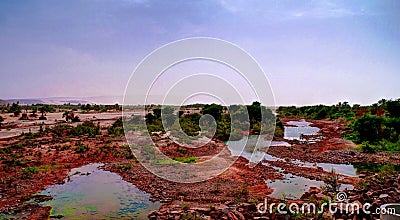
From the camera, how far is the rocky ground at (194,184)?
812 cm

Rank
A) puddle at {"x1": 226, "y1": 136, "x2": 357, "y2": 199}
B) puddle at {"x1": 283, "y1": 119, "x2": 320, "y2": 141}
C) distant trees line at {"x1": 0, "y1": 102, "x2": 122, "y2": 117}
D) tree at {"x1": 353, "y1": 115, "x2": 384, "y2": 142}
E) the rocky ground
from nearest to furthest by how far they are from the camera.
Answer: the rocky ground → puddle at {"x1": 226, "y1": 136, "x2": 357, "y2": 199} → tree at {"x1": 353, "y1": 115, "x2": 384, "y2": 142} → puddle at {"x1": 283, "y1": 119, "x2": 320, "y2": 141} → distant trees line at {"x1": 0, "y1": 102, "x2": 122, "y2": 117}

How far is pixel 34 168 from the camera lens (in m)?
13.2

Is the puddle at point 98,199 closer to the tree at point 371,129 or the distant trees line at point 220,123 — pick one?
the distant trees line at point 220,123

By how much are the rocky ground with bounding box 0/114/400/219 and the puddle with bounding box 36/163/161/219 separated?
397 millimetres

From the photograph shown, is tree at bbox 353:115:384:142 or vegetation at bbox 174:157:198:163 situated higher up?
tree at bbox 353:115:384:142

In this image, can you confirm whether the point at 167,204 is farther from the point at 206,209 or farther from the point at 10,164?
the point at 10,164

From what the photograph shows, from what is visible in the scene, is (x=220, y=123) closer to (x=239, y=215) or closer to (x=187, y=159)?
(x=187, y=159)

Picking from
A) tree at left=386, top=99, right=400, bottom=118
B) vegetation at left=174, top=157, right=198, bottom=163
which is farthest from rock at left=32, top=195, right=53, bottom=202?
tree at left=386, top=99, right=400, bottom=118

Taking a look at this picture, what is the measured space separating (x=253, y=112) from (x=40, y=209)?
1125 inches

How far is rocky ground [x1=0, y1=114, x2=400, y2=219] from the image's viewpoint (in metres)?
8.12

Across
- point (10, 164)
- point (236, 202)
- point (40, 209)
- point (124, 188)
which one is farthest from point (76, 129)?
point (236, 202)

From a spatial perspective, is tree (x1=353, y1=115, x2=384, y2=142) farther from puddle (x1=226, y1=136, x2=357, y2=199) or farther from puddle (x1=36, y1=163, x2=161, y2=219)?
puddle (x1=36, y1=163, x2=161, y2=219)

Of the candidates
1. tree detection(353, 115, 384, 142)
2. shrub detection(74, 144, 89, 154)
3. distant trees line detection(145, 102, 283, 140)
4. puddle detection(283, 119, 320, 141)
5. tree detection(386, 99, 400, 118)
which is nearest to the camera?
shrub detection(74, 144, 89, 154)

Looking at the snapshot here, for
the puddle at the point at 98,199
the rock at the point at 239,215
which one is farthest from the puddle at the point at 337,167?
the puddle at the point at 98,199
